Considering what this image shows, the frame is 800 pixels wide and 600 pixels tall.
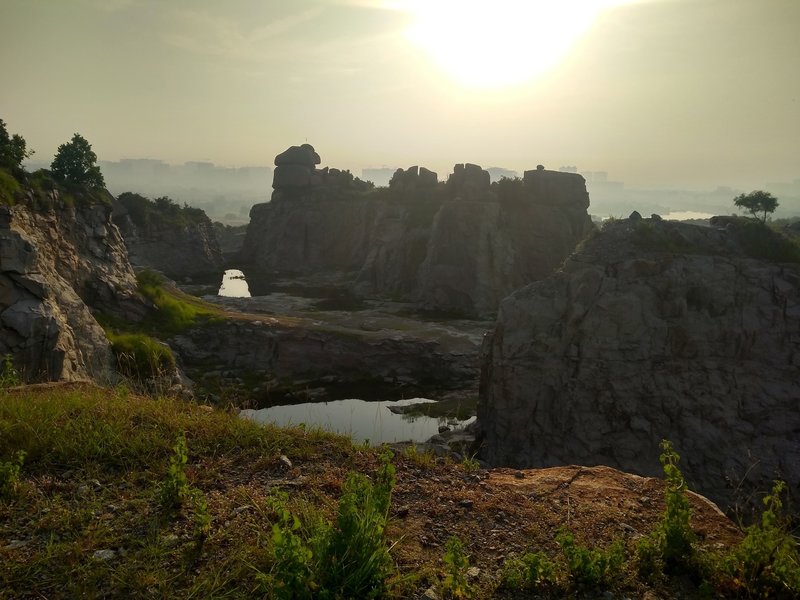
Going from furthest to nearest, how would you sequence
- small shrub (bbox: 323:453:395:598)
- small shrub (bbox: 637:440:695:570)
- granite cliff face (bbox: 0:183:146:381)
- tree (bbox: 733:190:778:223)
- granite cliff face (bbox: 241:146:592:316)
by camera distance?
granite cliff face (bbox: 241:146:592:316) < tree (bbox: 733:190:778:223) < granite cliff face (bbox: 0:183:146:381) < small shrub (bbox: 637:440:695:570) < small shrub (bbox: 323:453:395:598)

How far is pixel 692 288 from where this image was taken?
96.2ft

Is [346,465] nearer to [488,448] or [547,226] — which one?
[488,448]

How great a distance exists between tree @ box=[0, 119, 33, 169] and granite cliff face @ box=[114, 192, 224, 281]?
47.7 meters

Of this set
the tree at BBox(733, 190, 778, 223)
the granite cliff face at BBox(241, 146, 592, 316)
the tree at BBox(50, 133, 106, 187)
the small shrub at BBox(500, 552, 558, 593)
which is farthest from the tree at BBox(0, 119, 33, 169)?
the tree at BBox(733, 190, 778, 223)

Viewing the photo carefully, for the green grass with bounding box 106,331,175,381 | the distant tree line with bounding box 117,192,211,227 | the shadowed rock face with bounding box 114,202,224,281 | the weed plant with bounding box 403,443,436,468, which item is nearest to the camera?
the weed plant with bounding box 403,443,436,468

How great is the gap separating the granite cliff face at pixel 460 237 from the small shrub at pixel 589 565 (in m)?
66.4

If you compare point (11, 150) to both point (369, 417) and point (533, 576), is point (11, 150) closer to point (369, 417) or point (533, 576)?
point (369, 417)

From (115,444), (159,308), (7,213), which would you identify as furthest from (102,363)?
(115,444)

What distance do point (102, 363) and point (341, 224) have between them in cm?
7928

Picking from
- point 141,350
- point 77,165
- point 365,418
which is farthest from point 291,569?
point 77,165

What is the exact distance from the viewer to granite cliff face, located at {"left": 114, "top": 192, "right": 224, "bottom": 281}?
290 ft

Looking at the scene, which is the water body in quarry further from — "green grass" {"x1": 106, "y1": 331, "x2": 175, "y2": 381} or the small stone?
the small stone

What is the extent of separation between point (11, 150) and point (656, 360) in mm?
44671

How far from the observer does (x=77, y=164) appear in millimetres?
49281
